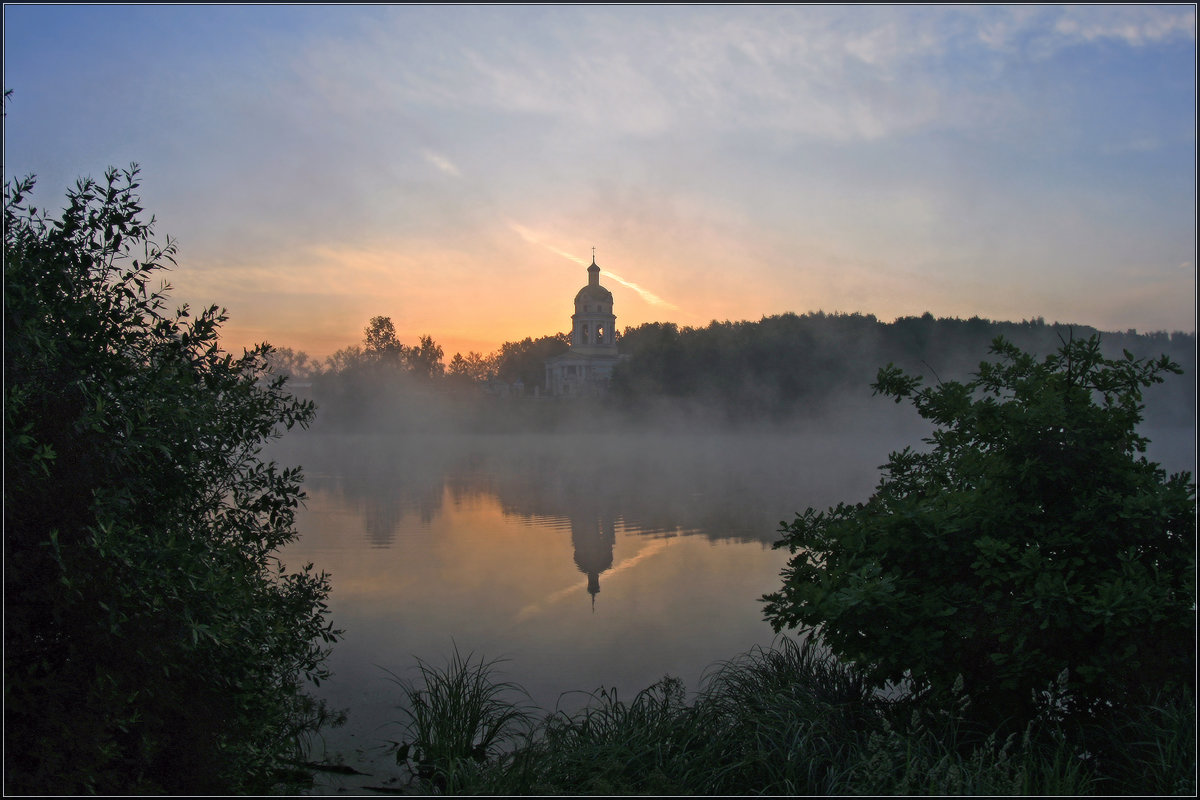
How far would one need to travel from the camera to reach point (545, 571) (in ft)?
43.1

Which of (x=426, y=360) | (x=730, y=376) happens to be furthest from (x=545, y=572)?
(x=426, y=360)

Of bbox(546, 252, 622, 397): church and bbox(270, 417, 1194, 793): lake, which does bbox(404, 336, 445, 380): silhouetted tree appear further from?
bbox(270, 417, 1194, 793): lake

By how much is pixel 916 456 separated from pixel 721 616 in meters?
4.50

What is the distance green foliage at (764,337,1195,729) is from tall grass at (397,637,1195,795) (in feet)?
0.81

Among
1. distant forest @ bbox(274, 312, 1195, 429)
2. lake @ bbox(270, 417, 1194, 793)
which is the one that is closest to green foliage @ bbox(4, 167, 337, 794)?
lake @ bbox(270, 417, 1194, 793)

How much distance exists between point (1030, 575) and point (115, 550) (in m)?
4.60

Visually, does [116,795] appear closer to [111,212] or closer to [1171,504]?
[111,212]

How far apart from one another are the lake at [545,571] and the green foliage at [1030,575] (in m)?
3.36

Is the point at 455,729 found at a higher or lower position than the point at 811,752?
lower

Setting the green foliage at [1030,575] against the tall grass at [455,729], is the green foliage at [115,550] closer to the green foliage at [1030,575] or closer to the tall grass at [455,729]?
the tall grass at [455,729]

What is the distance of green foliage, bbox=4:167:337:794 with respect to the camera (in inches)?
147

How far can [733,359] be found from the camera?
64.5m

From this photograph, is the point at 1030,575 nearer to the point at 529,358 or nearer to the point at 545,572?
the point at 545,572

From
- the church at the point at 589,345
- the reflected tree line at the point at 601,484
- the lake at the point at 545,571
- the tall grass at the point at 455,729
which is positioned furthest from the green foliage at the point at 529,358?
the tall grass at the point at 455,729
